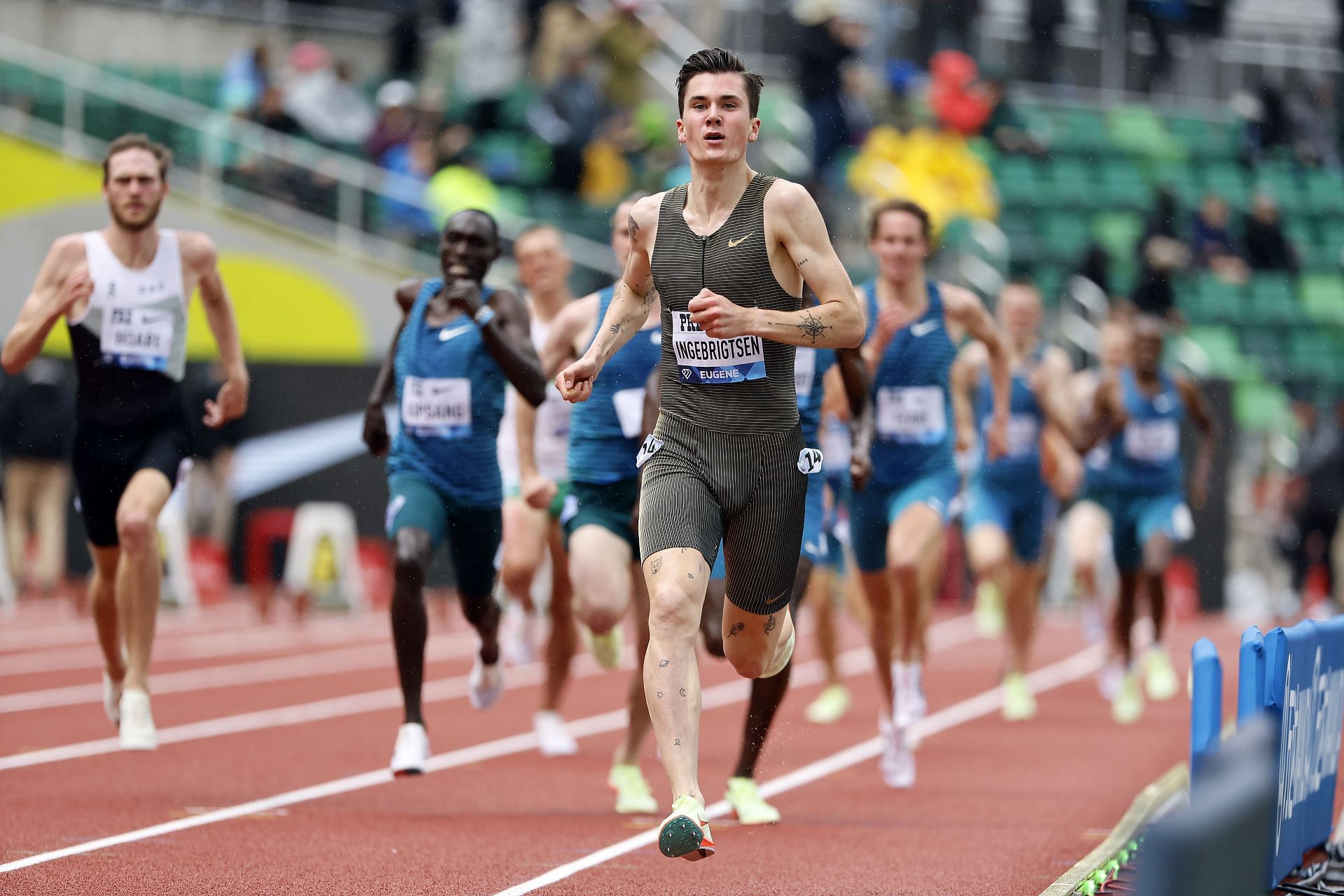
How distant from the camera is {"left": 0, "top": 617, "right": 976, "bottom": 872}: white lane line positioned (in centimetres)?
698

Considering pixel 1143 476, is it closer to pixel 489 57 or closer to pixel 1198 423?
pixel 1198 423

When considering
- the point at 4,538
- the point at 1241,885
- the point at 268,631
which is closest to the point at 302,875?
the point at 1241,885

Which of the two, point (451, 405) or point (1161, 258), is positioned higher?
point (1161, 258)

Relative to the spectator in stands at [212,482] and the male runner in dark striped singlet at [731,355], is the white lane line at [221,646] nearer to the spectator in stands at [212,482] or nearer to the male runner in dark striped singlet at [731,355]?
the spectator in stands at [212,482]

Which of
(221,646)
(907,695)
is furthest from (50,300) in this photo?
(221,646)

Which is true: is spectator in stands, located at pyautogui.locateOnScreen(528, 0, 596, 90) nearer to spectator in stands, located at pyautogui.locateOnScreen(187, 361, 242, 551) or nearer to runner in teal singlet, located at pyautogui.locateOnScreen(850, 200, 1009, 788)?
spectator in stands, located at pyautogui.locateOnScreen(187, 361, 242, 551)

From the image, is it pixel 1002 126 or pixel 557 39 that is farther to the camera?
pixel 1002 126

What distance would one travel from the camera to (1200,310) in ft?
80.2

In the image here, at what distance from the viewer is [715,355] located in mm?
Result: 6066

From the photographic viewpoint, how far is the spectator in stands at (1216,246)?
24656 millimetres

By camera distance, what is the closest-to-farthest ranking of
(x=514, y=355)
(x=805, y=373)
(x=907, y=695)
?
(x=514, y=355) → (x=805, y=373) → (x=907, y=695)

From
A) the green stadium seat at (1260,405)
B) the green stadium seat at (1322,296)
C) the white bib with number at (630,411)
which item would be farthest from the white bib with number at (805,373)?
the green stadium seat at (1322,296)

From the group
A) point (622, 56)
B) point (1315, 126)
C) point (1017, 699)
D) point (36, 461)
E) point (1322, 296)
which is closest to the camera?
point (1017, 699)

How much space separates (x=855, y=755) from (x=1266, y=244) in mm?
16537
